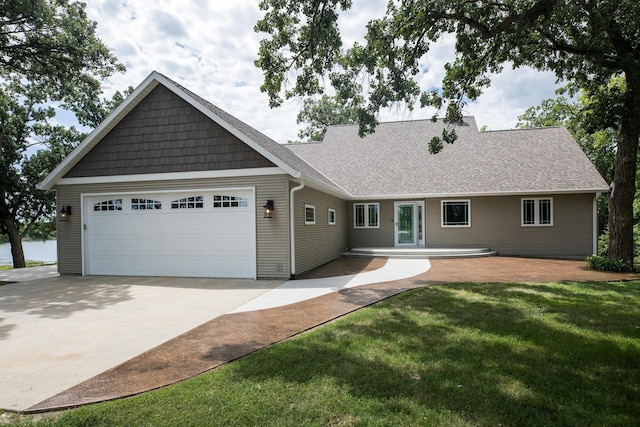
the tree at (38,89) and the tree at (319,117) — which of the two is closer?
the tree at (38,89)

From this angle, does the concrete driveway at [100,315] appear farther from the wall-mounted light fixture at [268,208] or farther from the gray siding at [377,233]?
the gray siding at [377,233]

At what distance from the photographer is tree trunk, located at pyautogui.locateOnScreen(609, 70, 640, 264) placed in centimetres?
1059

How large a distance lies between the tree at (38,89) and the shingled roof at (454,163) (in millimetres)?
10365

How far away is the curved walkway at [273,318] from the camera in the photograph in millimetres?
3572

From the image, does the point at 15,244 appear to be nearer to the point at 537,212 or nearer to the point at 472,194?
the point at 472,194

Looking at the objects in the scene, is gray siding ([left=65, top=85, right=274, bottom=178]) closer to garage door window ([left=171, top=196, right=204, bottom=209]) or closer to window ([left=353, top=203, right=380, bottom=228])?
garage door window ([left=171, top=196, right=204, bottom=209])

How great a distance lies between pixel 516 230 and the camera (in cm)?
1479

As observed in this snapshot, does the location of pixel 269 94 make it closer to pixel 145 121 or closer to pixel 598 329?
pixel 145 121

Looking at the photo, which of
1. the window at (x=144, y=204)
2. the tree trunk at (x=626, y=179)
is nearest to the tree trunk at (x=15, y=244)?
the window at (x=144, y=204)

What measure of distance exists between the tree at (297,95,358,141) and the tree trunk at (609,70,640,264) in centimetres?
2467

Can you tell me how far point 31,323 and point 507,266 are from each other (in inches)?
488

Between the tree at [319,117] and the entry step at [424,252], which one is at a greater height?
the tree at [319,117]

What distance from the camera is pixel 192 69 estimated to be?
36.2 ft

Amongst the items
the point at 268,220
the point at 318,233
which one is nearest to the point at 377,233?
the point at 318,233
